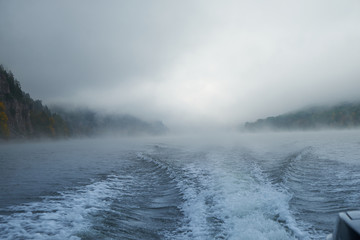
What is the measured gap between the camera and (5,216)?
6.84 m

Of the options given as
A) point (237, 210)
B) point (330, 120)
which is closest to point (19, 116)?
point (237, 210)

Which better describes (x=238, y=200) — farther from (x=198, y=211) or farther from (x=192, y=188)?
(x=192, y=188)

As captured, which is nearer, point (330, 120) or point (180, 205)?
point (180, 205)

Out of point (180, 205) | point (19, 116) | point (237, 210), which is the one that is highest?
point (19, 116)

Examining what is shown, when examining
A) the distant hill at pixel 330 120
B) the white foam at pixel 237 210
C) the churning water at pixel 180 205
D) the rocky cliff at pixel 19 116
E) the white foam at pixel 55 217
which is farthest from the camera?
the distant hill at pixel 330 120

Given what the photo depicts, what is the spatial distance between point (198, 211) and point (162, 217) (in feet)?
4.20

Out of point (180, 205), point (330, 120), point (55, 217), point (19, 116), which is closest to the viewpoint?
point (55, 217)

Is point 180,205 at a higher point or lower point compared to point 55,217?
lower

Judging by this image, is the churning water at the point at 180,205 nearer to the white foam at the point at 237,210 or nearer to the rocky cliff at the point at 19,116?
the white foam at the point at 237,210

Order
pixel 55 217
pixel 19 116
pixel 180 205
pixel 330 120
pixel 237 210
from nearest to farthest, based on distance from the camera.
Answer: pixel 55 217
pixel 237 210
pixel 180 205
pixel 19 116
pixel 330 120

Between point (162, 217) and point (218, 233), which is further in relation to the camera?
point (162, 217)

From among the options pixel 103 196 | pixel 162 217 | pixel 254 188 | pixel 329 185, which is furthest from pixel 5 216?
pixel 329 185

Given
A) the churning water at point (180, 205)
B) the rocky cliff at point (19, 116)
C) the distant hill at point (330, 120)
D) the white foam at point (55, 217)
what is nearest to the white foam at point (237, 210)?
the churning water at point (180, 205)

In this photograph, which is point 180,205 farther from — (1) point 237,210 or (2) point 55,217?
(2) point 55,217
